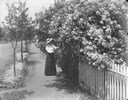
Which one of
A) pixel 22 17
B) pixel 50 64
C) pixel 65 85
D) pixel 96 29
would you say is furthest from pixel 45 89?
pixel 22 17

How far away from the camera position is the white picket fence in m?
6.14

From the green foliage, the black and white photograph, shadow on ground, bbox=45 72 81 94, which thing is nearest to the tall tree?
the black and white photograph

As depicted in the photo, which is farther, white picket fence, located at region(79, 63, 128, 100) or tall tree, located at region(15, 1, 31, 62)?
tall tree, located at region(15, 1, 31, 62)

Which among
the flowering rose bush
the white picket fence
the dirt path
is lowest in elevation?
the dirt path

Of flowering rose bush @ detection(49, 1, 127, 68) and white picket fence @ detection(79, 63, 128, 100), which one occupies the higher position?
flowering rose bush @ detection(49, 1, 127, 68)

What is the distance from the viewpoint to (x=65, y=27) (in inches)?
328

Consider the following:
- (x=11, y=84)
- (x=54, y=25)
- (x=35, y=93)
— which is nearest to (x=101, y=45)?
(x=54, y=25)

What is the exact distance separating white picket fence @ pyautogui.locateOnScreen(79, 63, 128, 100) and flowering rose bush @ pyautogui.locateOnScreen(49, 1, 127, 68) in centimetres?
43

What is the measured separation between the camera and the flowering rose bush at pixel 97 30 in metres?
7.39

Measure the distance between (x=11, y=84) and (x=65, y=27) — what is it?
3.75 meters

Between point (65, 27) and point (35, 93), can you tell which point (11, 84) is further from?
point (65, 27)

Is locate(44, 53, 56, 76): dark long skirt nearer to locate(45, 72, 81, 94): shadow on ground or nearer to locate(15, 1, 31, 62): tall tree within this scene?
locate(45, 72, 81, 94): shadow on ground

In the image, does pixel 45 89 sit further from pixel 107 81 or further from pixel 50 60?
pixel 107 81

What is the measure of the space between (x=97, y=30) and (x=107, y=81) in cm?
158
